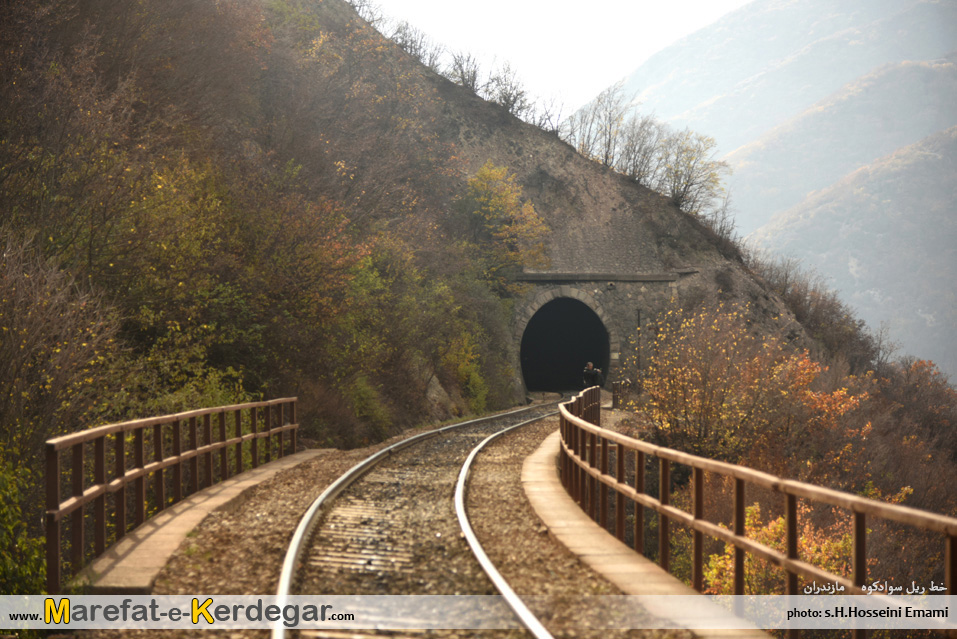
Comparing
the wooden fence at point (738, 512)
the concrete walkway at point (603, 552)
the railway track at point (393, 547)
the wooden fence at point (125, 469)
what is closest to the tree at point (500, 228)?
the wooden fence at point (125, 469)

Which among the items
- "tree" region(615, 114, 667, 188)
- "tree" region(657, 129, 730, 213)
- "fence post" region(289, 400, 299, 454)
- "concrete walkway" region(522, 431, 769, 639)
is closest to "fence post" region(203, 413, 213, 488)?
"fence post" region(289, 400, 299, 454)

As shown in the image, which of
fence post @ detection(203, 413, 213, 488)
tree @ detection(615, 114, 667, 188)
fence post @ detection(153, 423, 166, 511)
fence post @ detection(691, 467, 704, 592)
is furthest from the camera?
tree @ detection(615, 114, 667, 188)

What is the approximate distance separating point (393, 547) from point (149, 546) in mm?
2268

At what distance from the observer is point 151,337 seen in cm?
1335

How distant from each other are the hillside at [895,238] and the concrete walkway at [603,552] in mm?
137508

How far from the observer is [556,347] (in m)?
46.8

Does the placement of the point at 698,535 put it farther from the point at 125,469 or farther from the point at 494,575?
the point at 125,469

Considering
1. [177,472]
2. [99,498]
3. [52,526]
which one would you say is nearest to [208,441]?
[177,472]

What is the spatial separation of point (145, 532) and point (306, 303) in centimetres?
965

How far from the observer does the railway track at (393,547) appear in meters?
5.62

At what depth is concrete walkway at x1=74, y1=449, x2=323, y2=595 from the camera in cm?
562

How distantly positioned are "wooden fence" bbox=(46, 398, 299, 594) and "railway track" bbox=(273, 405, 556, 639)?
1.73 meters

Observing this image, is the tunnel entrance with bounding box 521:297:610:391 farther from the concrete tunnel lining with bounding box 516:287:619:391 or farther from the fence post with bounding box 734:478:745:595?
the fence post with bounding box 734:478:745:595

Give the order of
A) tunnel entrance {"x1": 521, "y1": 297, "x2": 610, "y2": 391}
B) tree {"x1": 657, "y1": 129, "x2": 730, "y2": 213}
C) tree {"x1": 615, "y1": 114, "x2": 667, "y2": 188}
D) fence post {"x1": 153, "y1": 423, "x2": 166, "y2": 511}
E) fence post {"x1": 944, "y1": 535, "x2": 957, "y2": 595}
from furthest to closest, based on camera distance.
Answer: tree {"x1": 615, "y1": 114, "x2": 667, "y2": 188}
tree {"x1": 657, "y1": 129, "x2": 730, "y2": 213}
tunnel entrance {"x1": 521, "y1": 297, "x2": 610, "y2": 391}
fence post {"x1": 153, "y1": 423, "x2": 166, "y2": 511}
fence post {"x1": 944, "y1": 535, "x2": 957, "y2": 595}
